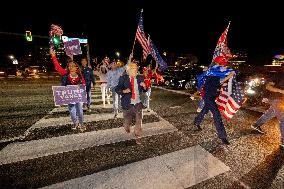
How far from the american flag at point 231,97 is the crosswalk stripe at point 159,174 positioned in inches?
78.8

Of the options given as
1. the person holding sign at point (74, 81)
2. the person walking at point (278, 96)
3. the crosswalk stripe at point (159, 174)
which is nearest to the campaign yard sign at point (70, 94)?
the person holding sign at point (74, 81)

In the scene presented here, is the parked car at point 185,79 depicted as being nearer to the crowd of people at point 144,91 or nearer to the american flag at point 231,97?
Result: the american flag at point 231,97

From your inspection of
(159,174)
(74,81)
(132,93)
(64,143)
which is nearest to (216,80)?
(132,93)

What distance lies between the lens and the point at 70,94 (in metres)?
6.66

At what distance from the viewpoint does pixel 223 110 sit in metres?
Answer: 6.83

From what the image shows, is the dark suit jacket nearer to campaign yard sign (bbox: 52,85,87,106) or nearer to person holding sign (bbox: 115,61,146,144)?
person holding sign (bbox: 115,61,146,144)

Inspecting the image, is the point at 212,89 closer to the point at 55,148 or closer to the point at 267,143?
the point at 267,143

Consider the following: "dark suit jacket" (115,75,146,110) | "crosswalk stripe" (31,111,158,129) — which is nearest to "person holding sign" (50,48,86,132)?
"crosswalk stripe" (31,111,158,129)

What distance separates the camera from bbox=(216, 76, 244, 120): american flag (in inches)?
258

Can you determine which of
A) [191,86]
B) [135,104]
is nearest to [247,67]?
[191,86]

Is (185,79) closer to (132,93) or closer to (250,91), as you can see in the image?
(250,91)

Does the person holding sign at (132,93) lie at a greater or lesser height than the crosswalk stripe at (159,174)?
greater

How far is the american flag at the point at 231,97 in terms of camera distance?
654 centimetres

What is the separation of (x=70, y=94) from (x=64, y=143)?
1.51m
